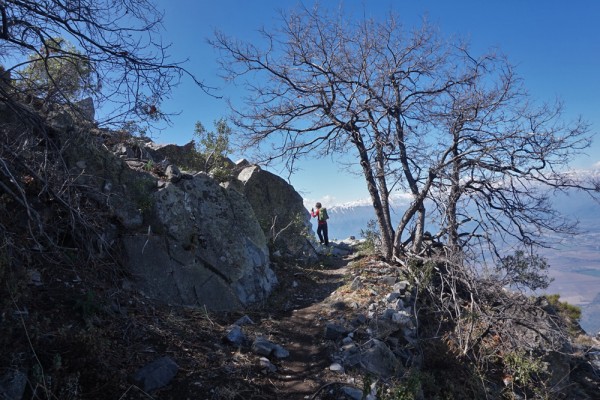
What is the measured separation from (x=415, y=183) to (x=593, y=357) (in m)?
6.00

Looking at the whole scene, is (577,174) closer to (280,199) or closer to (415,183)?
(415,183)

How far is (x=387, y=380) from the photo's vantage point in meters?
4.81

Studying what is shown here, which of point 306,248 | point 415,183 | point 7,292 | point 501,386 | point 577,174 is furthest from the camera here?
point 306,248

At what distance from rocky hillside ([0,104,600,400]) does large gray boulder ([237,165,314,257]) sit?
8.48ft

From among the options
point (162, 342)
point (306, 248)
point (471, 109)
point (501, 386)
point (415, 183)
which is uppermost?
point (471, 109)

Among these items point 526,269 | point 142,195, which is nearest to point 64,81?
point 142,195

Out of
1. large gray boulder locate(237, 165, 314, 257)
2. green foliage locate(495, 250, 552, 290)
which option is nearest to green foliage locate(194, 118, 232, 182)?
large gray boulder locate(237, 165, 314, 257)

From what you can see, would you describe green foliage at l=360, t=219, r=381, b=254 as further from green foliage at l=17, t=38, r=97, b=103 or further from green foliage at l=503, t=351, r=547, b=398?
green foliage at l=17, t=38, r=97, b=103

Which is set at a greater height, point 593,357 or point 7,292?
point 7,292

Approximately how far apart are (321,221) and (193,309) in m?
9.90

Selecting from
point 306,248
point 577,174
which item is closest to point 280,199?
point 306,248

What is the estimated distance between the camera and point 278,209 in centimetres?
1440

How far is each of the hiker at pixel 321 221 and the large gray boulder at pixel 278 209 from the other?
0.49 m

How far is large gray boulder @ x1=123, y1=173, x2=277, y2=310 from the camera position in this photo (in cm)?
618
